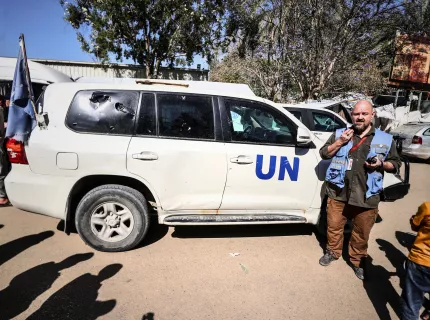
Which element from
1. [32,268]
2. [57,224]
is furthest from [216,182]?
[57,224]

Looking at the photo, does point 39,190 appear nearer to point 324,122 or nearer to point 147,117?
point 147,117

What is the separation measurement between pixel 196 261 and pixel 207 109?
174cm

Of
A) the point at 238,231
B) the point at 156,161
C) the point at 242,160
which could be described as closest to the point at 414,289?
the point at 242,160

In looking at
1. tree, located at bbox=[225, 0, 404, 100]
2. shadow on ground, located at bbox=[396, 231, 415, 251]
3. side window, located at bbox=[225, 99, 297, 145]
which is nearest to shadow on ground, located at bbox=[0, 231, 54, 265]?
side window, located at bbox=[225, 99, 297, 145]

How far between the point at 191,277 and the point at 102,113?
6.59 ft

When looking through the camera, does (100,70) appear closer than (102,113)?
No

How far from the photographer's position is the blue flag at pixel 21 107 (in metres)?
3.28

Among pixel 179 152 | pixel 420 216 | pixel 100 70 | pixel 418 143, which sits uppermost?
pixel 100 70

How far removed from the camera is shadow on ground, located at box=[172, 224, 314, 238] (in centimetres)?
402

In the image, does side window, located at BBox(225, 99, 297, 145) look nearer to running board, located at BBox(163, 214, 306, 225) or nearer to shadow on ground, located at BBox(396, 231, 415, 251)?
running board, located at BBox(163, 214, 306, 225)

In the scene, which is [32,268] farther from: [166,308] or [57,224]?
[166,308]

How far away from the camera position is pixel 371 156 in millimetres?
2977

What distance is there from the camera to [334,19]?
1352 centimetres

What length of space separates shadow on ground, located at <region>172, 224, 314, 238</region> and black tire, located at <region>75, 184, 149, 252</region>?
28.3 inches
